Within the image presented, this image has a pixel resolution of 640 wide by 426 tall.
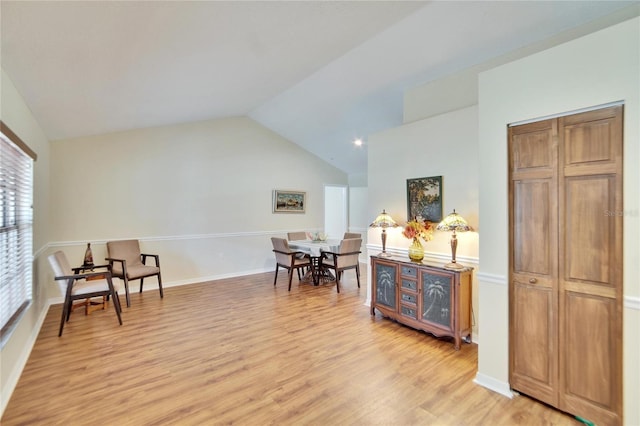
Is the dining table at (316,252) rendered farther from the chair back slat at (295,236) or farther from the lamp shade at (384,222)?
the lamp shade at (384,222)

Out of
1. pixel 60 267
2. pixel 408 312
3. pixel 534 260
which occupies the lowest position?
pixel 408 312

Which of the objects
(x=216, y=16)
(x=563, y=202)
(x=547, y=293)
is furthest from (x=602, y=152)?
(x=216, y=16)

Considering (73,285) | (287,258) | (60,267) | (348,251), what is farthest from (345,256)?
(60,267)

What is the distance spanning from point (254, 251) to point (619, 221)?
583cm

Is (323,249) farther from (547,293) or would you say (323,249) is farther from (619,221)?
(619,221)

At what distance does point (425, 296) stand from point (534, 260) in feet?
4.35

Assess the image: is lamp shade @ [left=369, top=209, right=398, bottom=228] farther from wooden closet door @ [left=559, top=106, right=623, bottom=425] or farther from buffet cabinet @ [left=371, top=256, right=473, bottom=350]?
wooden closet door @ [left=559, top=106, right=623, bottom=425]

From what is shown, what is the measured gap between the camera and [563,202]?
2045 mm

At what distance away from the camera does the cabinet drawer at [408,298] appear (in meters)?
3.43

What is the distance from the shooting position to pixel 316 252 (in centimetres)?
546

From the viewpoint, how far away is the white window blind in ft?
7.20

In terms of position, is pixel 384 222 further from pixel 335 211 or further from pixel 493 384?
pixel 335 211

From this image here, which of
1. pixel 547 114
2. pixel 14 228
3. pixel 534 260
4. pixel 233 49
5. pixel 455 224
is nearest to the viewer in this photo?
pixel 547 114

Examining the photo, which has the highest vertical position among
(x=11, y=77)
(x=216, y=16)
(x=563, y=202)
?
(x=216, y=16)
